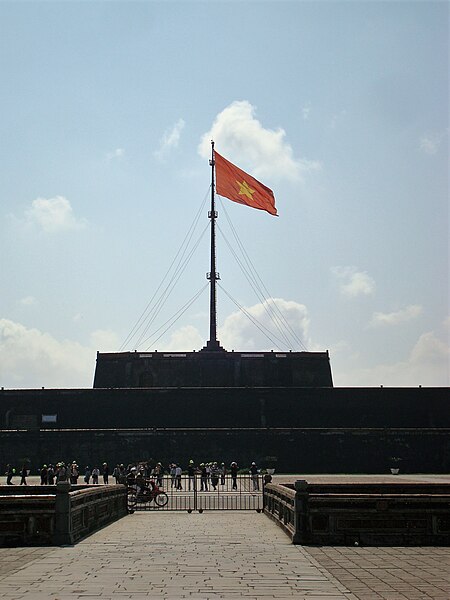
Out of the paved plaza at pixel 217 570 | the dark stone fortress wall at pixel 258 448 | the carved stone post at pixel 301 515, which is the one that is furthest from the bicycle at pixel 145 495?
the dark stone fortress wall at pixel 258 448

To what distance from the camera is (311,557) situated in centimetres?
1104

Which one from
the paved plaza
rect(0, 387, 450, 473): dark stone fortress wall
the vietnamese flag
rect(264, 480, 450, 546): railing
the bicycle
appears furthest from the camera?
rect(0, 387, 450, 473): dark stone fortress wall

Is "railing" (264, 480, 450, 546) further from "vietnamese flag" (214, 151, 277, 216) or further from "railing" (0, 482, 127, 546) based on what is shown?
"vietnamese flag" (214, 151, 277, 216)

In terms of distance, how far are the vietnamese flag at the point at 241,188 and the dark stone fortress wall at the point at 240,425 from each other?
10.8m

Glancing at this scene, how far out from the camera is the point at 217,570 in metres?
9.74

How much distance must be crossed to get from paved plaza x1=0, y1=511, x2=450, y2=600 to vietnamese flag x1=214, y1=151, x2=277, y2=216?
26459 mm

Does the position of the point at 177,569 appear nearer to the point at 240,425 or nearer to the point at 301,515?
the point at 301,515

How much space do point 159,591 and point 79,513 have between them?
587 cm

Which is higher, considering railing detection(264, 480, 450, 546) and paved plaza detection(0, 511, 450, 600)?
railing detection(264, 480, 450, 546)

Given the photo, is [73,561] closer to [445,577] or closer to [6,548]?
[6,548]

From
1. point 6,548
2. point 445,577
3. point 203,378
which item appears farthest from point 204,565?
point 203,378

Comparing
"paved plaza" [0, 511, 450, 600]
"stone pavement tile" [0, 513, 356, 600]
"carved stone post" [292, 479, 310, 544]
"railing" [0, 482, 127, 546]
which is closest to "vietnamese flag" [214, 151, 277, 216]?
"stone pavement tile" [0, 513, 356, 600]

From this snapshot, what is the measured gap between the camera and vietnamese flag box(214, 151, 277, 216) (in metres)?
39.3

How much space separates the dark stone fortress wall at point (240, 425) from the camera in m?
40.8
